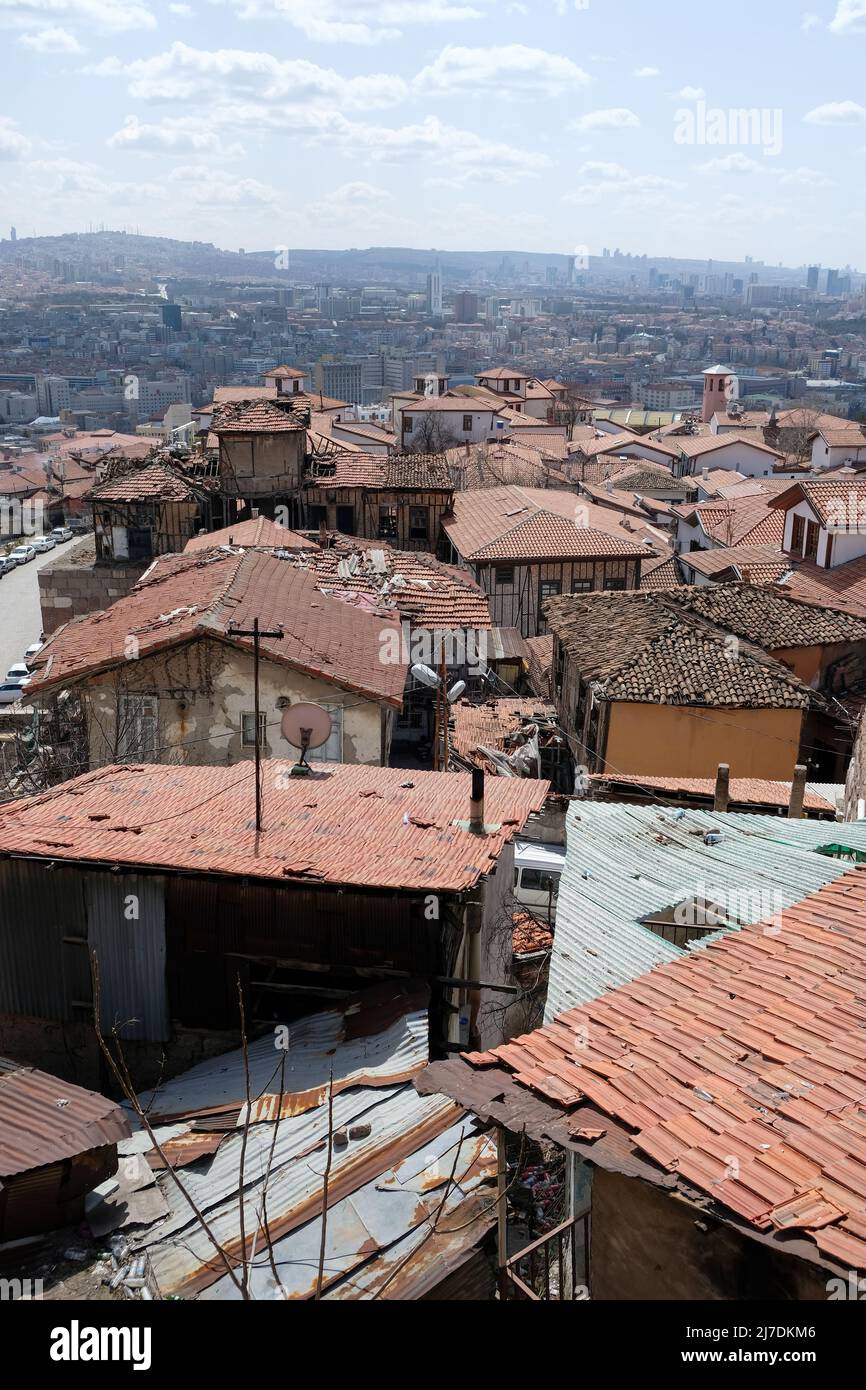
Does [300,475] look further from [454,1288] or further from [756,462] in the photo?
[756,462]

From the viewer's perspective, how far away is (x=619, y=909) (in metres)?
9.91

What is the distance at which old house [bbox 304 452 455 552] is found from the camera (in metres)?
33.0

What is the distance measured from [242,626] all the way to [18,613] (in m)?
34.1

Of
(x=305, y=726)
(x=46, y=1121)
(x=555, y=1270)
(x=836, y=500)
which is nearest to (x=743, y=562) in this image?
(x=836, y=500)

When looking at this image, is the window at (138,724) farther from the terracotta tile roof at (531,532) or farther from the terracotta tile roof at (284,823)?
the terracotta tile roof at (531,532)

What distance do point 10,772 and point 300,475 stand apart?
48.8 ft

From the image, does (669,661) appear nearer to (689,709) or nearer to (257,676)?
(689,709)

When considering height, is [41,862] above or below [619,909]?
above

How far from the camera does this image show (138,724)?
48.3ft

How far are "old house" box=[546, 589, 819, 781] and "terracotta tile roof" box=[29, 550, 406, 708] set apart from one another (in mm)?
3656

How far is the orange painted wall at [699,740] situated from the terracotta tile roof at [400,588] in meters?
3.00

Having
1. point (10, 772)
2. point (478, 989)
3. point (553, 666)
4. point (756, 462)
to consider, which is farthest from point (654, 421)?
point (478, 989)

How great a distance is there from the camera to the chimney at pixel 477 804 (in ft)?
31.2
